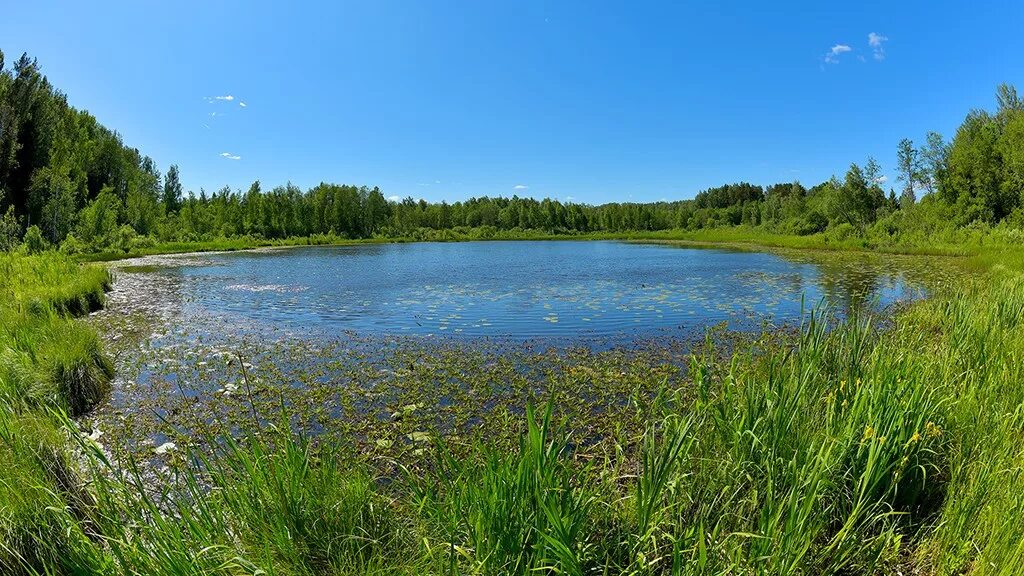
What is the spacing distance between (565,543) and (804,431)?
2025mm

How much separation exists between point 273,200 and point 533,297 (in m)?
74.4

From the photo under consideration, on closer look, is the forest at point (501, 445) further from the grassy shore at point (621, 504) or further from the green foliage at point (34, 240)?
the green foliage at point (34, 240)

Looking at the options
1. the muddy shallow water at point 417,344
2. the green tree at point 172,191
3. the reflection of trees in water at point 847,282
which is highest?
the green tree at point 172,191

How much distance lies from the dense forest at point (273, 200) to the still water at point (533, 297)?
12280mm

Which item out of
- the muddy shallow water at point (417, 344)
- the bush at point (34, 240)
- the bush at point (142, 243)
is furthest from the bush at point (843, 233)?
the bush at point (142, 243)

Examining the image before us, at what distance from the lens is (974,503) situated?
293 cm

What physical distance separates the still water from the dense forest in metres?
12.3

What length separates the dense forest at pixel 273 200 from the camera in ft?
109

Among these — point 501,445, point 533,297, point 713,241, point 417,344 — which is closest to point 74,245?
point 533,297

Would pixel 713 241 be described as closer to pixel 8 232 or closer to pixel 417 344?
pixel 417 344

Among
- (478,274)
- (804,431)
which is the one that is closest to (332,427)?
(804,431)

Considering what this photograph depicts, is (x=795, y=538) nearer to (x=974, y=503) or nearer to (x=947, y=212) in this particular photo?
(x=974, y=503)

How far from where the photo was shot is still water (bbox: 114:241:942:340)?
13617mm

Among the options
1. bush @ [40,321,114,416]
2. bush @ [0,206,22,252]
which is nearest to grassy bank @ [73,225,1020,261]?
bush @ [0,206,22,252]
